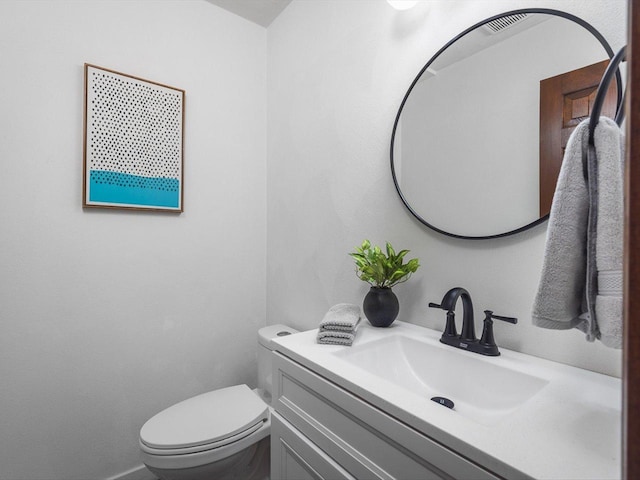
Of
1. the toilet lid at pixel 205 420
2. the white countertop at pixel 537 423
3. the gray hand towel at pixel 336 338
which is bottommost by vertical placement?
the toilet lid at pixel 205 420

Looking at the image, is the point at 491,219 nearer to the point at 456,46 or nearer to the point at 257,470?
the point at 456,46

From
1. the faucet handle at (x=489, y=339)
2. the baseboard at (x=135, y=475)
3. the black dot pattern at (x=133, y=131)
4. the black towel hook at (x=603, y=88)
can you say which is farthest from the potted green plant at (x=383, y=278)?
the baseboard at (x=135, y=475)

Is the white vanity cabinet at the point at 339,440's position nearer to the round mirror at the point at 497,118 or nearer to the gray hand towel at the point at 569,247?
the gray hand towel at the point at 569,247

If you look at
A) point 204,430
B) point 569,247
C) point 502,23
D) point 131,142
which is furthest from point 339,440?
point 131,142

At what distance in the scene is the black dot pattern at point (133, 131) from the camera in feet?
4.89

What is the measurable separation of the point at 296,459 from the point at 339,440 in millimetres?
223

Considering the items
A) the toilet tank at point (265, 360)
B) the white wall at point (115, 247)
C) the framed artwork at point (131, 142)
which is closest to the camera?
the white wall at point (115, 247)

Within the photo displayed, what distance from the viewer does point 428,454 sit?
22.5 inches

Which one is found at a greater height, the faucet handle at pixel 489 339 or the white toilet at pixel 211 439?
the faucet handle at pixel 489 339

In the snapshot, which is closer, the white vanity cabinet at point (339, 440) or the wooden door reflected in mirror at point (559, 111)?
the white vanity cabinet at point (339, 440)

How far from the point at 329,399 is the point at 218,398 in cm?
92

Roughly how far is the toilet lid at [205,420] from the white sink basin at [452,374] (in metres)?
0.67

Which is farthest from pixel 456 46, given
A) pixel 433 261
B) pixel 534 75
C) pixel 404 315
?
pixel 404 315

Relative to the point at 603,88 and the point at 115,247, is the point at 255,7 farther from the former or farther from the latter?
the point at 603,88
